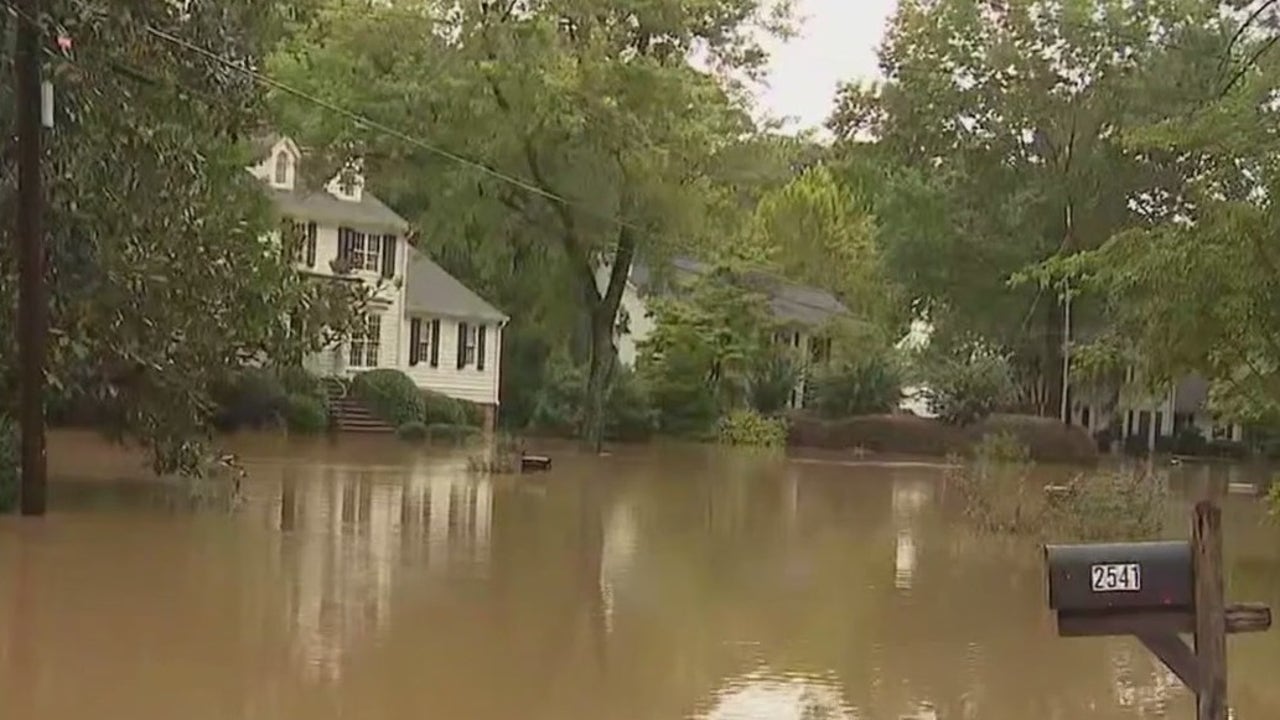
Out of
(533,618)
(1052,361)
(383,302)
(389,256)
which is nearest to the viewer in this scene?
(533,618)

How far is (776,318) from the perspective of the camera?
183ft

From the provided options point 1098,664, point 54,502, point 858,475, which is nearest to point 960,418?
point 858,475

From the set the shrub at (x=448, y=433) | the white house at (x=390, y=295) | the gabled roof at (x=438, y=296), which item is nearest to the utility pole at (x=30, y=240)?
the white house at (x=390, y=295)

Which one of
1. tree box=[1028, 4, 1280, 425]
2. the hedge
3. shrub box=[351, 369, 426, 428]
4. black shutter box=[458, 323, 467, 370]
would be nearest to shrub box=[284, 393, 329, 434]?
shrub box=[351, 369, 426, 428]

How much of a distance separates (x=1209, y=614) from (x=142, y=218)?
16978 millimetres

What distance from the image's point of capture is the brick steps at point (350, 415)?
43.6 meters

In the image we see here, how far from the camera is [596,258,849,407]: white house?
53.5 metres

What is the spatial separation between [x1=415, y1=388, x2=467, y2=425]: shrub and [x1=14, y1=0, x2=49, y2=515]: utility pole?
26365 millimetres

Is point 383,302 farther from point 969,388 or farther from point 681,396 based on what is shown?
point 969,388

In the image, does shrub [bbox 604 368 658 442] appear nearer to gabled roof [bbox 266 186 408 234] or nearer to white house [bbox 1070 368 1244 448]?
gabled roof [bbox 266 186 408 234]

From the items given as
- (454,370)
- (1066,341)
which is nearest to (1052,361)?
(1066,341)

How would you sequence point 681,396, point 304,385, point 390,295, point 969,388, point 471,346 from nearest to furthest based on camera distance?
point 304,385
point 390,295
point 471,346
point 969,388
point 681,396

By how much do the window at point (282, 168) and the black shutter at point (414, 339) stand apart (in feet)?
18.9

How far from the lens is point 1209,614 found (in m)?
5.39
